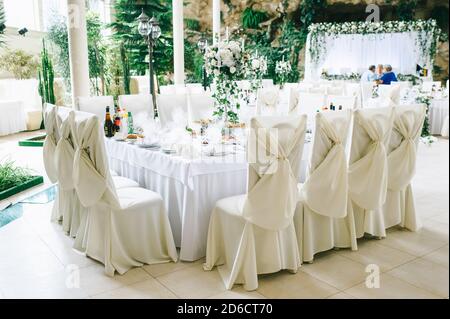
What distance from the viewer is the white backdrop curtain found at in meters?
14.3

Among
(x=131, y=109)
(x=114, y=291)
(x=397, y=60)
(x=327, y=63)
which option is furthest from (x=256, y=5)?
(x=114, y=291)

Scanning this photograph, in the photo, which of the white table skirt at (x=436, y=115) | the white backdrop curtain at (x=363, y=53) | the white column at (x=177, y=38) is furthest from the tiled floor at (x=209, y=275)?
the white backdrop curtain at (x=363, y=53)

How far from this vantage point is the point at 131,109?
4.91 m

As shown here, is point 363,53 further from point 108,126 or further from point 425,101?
point 108,126

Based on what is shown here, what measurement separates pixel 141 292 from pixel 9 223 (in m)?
1.93

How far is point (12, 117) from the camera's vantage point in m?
9.12

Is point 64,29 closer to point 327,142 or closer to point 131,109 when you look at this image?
point 131,109

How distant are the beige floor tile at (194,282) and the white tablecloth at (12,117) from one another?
7164mm

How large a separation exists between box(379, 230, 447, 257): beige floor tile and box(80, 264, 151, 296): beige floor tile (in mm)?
1920

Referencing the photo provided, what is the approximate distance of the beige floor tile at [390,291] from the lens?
2.77m

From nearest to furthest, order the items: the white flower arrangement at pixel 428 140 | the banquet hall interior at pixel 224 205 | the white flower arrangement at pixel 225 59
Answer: the banquet hall interior at pixel 224 205 < the white flower arrangement at pixel 225 59 < the white flower arrangement at pixel 428 140

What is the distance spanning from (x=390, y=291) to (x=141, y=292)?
1556 millimetres

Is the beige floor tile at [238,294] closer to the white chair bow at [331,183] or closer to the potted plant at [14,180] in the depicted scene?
the white chair bow at [331,183]

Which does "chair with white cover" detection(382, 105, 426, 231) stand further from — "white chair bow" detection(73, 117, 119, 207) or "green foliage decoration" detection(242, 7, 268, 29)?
"green foliage decoration" detection(242, 7, 268, 29)
